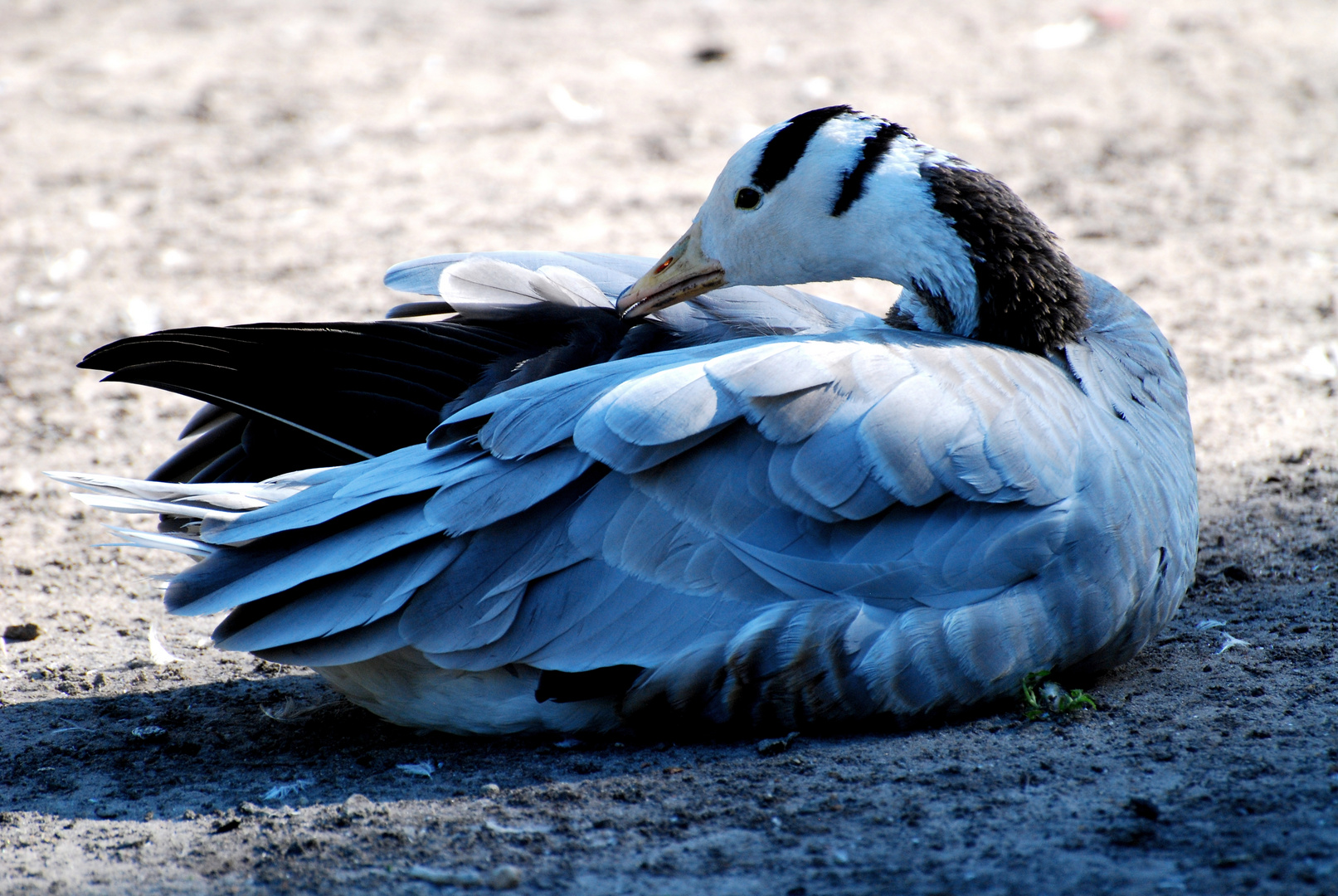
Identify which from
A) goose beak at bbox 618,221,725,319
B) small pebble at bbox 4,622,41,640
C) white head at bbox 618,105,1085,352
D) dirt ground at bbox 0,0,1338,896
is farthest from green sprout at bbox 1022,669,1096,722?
small pebble at bbox 4,622,41,640

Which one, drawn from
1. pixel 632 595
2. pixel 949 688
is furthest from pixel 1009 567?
pixel 632 595

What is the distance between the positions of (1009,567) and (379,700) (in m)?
1.71

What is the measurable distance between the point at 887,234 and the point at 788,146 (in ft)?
1.33

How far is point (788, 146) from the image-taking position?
3.84 metres

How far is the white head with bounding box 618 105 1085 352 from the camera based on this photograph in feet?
12.0

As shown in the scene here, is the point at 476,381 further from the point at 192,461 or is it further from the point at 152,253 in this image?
the point at 152,253

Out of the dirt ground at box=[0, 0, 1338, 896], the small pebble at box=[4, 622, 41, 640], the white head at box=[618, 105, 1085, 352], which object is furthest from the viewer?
the small pebble at box=[4, 622, 41, 640]

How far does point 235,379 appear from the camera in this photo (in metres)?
3.81

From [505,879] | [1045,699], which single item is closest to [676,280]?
[1045,699]

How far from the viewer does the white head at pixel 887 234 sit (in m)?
3.65

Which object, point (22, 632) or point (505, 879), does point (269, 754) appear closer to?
point (505, 879)

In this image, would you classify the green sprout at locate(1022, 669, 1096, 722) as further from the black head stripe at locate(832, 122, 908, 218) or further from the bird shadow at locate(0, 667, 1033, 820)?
the black head stripe at locate(832, 122, 908, 218)

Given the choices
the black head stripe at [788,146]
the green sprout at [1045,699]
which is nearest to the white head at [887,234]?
the black head stripe at [788,146]

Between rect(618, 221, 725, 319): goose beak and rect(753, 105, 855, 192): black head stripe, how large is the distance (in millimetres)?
302
